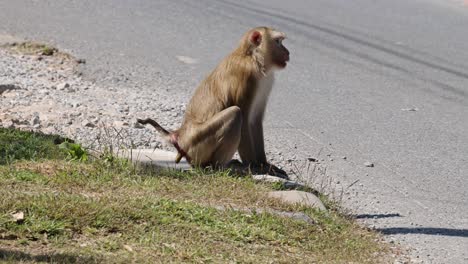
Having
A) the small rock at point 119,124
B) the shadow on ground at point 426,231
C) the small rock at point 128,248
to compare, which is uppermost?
the small rock at point 128,248

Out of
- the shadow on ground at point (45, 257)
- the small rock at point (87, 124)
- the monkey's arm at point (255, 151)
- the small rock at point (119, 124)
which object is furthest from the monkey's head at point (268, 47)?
the shadow on ground at point (45, 257)

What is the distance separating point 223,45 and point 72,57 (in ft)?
6.68

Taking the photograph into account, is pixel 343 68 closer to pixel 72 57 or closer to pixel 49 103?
pixel 72 57

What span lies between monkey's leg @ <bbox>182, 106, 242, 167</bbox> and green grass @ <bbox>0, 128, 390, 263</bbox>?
0.38m

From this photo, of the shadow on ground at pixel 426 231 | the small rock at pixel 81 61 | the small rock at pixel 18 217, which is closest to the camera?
the small rock at pixel 18 217

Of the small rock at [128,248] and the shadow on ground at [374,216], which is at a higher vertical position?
the small rock at [128,248]

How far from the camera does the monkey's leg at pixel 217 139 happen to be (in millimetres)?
7414

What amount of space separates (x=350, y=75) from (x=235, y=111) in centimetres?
448

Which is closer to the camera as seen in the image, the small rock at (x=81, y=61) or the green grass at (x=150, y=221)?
the green grass at (x=150, y=221)

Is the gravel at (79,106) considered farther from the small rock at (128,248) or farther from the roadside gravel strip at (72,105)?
the small rock at (128,248)

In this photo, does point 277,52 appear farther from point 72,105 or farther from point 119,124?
point 72,105

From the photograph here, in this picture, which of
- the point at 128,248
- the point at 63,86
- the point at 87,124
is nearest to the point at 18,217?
the point at 128,248

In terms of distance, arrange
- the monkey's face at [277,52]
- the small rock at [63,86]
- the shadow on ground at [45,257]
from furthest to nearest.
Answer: the small rock at [63,86]
the monkey's face at [277,52]
the shadow on ground at [45,257]

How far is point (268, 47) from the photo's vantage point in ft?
25.4
